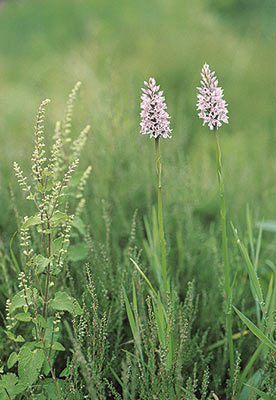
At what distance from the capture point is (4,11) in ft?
22.7

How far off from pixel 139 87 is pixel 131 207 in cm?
187

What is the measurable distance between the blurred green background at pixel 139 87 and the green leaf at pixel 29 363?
3.09ft

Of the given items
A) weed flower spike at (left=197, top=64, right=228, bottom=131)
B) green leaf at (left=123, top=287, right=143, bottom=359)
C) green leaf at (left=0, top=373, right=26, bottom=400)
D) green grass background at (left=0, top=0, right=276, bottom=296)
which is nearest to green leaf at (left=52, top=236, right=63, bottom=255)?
green leaf at (left=123, top=287, right=143, bottom=359)

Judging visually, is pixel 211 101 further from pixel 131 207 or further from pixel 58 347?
pixel 131 207

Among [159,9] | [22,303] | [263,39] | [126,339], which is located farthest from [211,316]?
[159,9]

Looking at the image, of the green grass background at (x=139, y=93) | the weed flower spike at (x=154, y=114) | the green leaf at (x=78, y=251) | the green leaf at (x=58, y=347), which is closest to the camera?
the weed flower spike at (x=154, y=114)

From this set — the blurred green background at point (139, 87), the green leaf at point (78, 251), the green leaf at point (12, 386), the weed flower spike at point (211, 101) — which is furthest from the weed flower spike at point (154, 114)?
the blurred green background at point (139, 87)

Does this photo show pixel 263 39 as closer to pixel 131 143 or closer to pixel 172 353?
pixel 131 143

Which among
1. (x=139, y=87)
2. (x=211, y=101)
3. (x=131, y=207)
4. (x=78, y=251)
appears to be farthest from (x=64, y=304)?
(x=139, y=87)

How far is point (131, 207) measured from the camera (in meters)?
2.41

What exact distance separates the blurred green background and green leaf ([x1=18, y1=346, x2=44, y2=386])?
0.94 meters

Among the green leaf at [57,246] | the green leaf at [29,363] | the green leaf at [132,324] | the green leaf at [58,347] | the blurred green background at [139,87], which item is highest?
the blurred green background at [139,87]

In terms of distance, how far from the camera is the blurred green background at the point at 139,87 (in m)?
2.46

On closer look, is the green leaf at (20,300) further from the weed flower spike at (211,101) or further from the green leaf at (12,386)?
the weed flower spike at (211,101)
